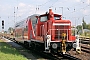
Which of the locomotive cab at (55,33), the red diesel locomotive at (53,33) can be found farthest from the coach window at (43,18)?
the locomotive cab at (55,33)

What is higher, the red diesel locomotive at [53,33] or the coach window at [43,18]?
the coach window at [43,18]

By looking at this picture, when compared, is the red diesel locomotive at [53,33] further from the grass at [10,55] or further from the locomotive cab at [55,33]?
the grass at [10,55]

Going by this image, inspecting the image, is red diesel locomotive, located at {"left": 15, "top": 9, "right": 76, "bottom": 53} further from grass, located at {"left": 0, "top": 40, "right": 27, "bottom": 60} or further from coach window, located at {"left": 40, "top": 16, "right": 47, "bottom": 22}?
grass, located at {"left": 0, "top": 40, "right": 27, "bottom": 60}

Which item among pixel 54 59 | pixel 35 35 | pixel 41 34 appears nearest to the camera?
pixel 54 59

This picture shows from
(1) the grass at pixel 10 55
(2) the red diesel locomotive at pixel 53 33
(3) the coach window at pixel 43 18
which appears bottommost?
(1) the grass at pixel 10 55

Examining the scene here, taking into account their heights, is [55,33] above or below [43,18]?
below

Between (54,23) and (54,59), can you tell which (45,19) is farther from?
(54,59)

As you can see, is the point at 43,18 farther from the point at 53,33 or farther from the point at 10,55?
the point at 10,55

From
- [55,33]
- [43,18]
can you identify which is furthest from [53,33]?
[43,18]

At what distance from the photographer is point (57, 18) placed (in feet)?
63.6

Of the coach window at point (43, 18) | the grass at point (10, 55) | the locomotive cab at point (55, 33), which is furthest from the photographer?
the coach window at point (43, 18)

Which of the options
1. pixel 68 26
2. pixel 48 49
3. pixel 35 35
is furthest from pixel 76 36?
pixel 35 35

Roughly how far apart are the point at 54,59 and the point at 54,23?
3.03 metres

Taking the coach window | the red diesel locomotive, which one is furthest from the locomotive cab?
the coach window
